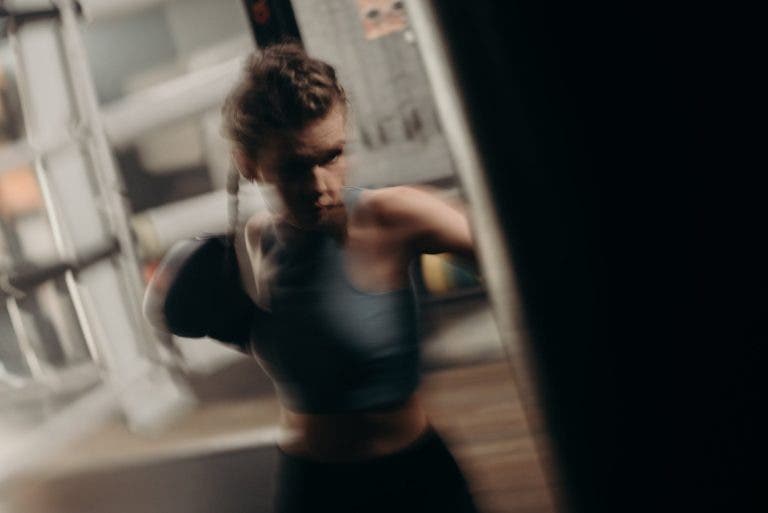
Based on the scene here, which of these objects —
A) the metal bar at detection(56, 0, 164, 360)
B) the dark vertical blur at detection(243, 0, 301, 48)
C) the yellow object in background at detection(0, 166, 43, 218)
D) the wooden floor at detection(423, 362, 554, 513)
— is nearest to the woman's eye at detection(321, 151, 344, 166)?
the dark vertical blur at detection(243, 0, 301, 48)

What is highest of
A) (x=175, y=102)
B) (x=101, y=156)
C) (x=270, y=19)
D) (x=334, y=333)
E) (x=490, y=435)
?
(x=175, y=102)

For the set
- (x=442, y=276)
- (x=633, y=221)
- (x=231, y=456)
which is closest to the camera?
(x=633, y=221)

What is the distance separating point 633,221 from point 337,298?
1.56ft

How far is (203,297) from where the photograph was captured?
0.71 metres

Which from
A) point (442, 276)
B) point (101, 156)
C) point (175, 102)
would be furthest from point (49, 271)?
point (442, 276)

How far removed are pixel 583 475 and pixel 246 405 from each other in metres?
1.97

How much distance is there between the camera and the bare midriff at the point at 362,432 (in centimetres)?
68

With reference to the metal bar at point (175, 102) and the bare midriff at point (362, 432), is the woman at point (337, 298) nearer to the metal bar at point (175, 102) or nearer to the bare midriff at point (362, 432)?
the bare midriff at point (362, 432)

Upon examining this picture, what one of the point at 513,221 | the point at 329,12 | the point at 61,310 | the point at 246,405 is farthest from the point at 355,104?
the point at 513,221

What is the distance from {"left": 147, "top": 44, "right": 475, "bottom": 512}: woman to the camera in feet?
2.17

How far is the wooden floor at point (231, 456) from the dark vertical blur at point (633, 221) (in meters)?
1.15

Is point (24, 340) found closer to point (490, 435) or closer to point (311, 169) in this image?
point (490, 435)

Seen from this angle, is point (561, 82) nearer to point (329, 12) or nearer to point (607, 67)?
point (607, 67)

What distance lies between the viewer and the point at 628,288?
216 mm
